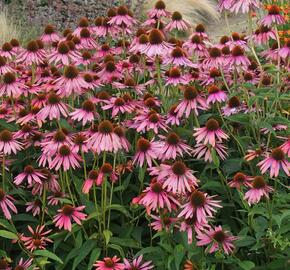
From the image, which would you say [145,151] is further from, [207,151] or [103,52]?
[103,52]

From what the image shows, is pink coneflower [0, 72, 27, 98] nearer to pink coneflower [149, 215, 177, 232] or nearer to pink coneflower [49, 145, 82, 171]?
pink coneflower [49, 145, 82, 171]

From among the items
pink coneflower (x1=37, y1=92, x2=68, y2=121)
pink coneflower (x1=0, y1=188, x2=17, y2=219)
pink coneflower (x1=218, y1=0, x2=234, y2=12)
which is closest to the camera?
pink coneflower (x1=0, y1=188, x2=17, y2=219)

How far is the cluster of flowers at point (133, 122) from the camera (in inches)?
82.5

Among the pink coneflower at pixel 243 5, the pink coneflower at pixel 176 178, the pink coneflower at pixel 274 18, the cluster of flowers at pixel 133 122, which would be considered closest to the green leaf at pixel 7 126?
the cluster of flowers at pixel 133 122

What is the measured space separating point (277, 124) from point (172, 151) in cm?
55

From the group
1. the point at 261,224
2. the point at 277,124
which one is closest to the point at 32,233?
the point at 261,224

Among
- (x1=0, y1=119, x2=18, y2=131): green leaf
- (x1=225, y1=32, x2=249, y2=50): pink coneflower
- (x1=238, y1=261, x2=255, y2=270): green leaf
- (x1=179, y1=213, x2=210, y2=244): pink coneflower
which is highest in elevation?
(x1=225, y1=32, x2=249, y2=50): pink coneflower

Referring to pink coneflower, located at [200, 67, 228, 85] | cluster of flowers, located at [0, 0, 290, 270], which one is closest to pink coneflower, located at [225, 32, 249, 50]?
cluster of flowers, located at [0, 0, 290, 270]

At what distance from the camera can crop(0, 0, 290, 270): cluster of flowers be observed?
2.10 m

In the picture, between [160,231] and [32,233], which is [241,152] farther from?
[32,233]

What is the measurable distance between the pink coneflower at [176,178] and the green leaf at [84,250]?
33cm

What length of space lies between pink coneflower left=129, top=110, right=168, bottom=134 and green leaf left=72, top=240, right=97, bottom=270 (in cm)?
44

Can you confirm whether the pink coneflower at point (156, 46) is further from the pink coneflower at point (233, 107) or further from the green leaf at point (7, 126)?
the green leaf at point (7, 126)

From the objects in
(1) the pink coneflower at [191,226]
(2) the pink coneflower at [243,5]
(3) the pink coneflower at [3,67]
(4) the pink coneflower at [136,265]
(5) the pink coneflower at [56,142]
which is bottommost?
(3) the pink coneflower at [3,67]
